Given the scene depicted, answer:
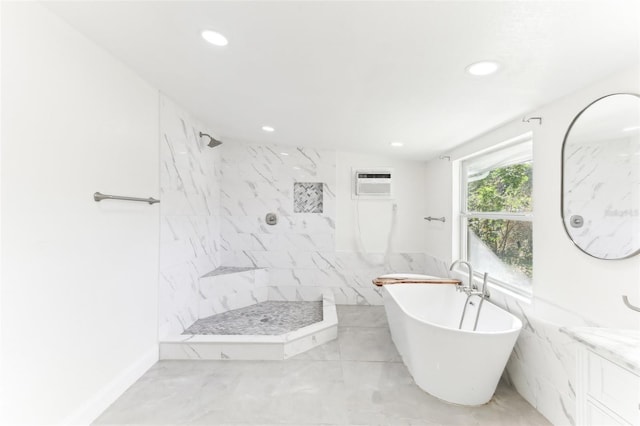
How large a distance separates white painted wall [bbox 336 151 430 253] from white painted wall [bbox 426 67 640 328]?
1.77 meters

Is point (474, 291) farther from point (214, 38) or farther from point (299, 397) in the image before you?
point (214, 38)

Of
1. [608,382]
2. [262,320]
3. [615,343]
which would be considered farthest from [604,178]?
[262,320]

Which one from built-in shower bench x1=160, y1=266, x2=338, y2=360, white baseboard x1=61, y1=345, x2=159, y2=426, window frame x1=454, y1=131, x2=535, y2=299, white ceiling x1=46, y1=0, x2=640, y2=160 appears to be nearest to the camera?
white ceiling x1=46, y1=0, x2=640, y2=160

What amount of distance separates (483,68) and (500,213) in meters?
1.50

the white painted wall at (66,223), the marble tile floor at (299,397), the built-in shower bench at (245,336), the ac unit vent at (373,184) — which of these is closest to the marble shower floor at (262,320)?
the built-in shower bench at (245,336)

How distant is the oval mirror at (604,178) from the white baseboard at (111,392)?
295 cm

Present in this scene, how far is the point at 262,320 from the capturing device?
3086mm

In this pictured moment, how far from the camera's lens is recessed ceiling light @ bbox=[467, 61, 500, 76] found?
141 cm

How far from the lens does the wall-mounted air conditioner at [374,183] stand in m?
3.89

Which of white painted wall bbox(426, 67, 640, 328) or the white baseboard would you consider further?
the white baseboard

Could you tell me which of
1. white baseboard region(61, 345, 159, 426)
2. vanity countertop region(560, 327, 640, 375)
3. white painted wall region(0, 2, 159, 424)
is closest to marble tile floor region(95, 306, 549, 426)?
white baseboard region(61, 345, 159, 426)

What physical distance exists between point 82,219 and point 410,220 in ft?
11.7

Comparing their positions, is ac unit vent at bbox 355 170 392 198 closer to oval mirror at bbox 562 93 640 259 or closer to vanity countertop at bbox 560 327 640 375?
oval mirror at bbox 562 93 640 259

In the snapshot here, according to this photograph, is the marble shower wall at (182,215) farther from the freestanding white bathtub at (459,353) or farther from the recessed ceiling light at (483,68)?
the recessed ceiling light at (483,68)
